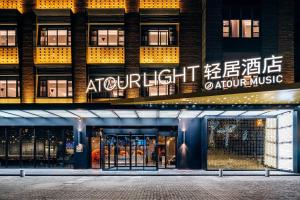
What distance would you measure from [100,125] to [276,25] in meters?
16.6

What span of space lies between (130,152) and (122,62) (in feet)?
24.2

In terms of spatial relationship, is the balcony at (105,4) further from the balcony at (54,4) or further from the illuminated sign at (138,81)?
the illuminated sign at (138,81)

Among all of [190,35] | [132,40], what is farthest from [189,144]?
[132,40]

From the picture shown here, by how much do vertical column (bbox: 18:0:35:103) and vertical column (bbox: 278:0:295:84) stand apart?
2046 cm

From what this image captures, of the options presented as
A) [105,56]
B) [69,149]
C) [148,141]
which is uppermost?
[105,56]

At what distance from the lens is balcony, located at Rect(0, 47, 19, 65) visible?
3375 centimetres

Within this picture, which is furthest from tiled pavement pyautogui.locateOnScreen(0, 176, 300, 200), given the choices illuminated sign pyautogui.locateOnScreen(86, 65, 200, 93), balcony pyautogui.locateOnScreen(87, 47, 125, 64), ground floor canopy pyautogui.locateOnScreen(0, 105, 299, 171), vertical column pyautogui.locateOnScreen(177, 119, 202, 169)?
balcony pyautogui.locateOnScreen(87, 47, 125, 64)

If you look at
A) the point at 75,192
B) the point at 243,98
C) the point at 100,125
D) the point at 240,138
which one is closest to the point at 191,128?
the point at 240,138

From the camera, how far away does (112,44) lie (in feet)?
112

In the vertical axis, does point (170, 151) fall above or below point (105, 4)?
below

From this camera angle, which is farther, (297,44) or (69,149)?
(297,44)

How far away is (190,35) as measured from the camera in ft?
110

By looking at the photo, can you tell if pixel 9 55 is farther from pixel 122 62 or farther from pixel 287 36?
pixel 287 36

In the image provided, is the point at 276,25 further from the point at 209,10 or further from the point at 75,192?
the point at 75,192
